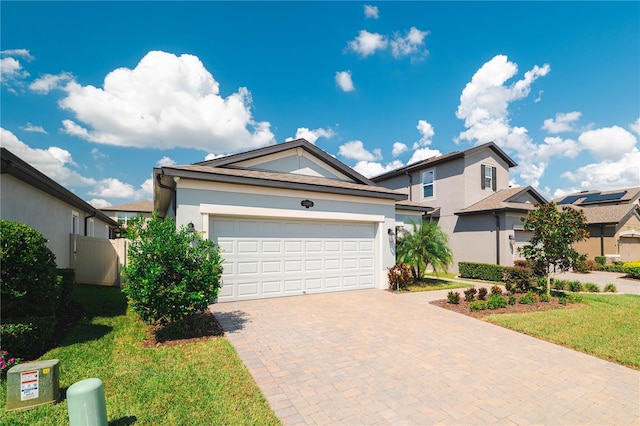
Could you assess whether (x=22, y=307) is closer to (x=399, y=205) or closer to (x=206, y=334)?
(x=206, y=334)

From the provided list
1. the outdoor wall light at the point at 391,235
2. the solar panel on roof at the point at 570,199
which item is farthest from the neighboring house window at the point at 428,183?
the solar panel on roof at the point at 570,199

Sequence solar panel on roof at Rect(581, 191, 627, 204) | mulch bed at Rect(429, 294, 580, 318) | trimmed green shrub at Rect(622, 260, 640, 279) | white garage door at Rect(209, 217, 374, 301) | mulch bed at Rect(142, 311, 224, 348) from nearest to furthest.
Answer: mulch bed at Rect(142, 311, 224, 348) < mulch bed at Rect(429, 294, 580, 318) < white garage door at Rect(209, 217, 374, 301) < trimmed green shrub at Rect(622, 260, 640, 279) < solar panel on roof at Rect(581, 191, 627, 204)

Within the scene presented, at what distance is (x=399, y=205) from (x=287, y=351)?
12225mm

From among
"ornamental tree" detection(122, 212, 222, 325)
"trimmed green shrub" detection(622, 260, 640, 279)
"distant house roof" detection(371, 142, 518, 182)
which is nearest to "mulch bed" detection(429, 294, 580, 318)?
"ornamental tree" detection(122, 212, 222, 325)

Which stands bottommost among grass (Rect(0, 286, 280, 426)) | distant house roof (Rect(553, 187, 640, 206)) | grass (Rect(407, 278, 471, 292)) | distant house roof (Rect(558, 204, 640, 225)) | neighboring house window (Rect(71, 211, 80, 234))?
grass (Rect(407, 278, 471, 292))

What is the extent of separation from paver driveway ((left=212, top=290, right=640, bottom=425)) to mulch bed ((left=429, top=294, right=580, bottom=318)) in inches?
28.7

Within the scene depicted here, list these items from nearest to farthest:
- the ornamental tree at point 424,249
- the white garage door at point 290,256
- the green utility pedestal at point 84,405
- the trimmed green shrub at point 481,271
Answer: the green utility pedestal at point 84,405 → the white garage door at point 290,256 → the ornamental tree at point 424,249 → the trimmed green shrub at point 481,271

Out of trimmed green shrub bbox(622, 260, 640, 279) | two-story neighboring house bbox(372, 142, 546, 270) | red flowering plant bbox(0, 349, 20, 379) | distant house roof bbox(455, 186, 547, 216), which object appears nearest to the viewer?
red flowering plant bbox(0, 349, 20, 379)

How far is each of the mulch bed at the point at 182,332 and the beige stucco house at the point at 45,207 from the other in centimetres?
442

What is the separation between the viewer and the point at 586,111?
11820mm

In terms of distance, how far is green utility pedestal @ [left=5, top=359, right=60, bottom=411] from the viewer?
3.40m

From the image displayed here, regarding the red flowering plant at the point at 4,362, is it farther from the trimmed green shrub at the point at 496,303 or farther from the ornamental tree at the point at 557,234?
the ornamental tree at the point at 557,234

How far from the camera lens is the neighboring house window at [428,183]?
762 inches

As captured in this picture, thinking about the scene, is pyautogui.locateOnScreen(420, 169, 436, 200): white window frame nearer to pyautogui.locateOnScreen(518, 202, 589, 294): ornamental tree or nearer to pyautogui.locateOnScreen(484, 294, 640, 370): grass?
pyautogui.locateOnScreen(518, 202, 589, 294): ornamental tree
